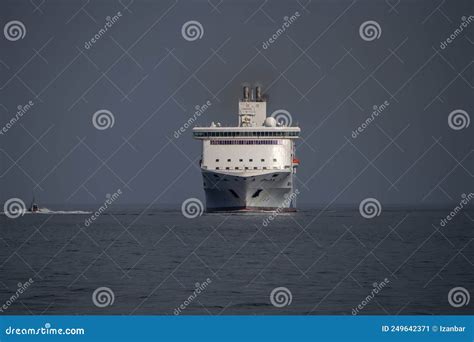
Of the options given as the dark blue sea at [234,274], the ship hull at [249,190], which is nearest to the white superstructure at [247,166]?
the ship hull at [249,190]

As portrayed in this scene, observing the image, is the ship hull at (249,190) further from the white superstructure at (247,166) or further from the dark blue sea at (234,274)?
the dark blue sea at (234,274)

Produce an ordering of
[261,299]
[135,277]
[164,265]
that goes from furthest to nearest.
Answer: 1. [164,265]
2. [135,277]
3. [261,299]

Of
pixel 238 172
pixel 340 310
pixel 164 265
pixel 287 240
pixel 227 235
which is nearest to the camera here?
pixel 340 310

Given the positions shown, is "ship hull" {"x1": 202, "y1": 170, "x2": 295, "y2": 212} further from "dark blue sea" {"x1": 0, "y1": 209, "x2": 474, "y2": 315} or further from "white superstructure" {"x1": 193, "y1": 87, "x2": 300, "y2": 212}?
"dark blue sea" {"x1": 0, "y1": 209, "x2": 474, "y2": 315}

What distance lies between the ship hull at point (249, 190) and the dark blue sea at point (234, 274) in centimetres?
3217

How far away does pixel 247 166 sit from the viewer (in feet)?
348

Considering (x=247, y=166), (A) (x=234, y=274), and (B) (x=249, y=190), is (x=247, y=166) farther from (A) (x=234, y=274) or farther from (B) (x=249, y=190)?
(A) (x=234, y=274)

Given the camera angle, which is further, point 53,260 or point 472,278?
point 53,260

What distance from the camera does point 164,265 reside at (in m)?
45.2

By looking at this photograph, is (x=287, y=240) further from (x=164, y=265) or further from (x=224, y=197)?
(x=224, y=197)

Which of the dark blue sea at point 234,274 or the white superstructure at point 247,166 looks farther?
the white superstructure at point 247,166

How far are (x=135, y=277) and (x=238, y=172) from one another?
65570 mm

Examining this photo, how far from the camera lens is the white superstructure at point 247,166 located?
104 metres

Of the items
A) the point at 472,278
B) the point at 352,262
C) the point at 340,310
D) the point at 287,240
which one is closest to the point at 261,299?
the point at 340,310
